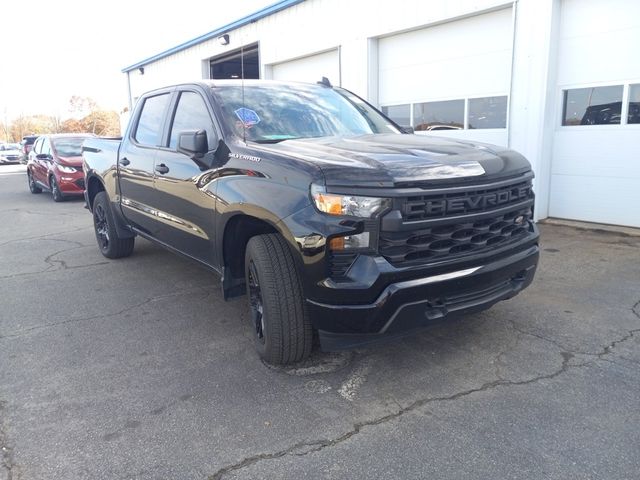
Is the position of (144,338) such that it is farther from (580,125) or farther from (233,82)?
(580,125)

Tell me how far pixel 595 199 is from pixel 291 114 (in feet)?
17.9

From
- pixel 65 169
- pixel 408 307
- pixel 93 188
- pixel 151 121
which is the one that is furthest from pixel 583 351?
pixel 65 169

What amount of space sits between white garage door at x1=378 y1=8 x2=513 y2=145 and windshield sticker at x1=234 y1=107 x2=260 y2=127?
18.2ft

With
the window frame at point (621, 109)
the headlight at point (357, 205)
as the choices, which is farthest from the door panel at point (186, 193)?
the window frame at point (621, 109)

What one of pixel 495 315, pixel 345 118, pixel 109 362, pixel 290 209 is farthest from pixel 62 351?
pixel 495 315

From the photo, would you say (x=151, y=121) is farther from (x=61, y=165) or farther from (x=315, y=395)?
(x=61, y=165)

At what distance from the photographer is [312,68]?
39.5 ft

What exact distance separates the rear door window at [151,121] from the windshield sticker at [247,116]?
116cm

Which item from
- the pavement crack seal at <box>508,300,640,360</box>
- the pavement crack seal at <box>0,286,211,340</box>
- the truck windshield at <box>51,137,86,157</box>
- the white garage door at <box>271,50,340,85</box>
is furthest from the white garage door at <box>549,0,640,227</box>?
the truck windshield at <box>51,137,86,157</box>

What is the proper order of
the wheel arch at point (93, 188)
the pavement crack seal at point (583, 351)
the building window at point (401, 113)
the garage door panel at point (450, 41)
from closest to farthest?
1. the pavement crack seal at point (583, 351)
2. the wheel arch at point (93, 188)
3. the garage door panel at point (450, 41)
4. the building window at point (401, 113)

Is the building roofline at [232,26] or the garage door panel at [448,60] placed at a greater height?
the building roofline at [232,26]

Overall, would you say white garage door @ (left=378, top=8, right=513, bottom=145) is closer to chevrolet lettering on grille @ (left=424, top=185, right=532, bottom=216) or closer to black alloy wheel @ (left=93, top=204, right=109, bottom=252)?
chevrolet lettering on grille @ (left=424, top=185, right=532, bottom=216)

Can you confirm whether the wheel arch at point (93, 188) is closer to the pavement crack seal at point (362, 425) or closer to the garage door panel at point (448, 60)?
the pavement crack seal at point (362, 425)

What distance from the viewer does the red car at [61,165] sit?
12547 millimetres
